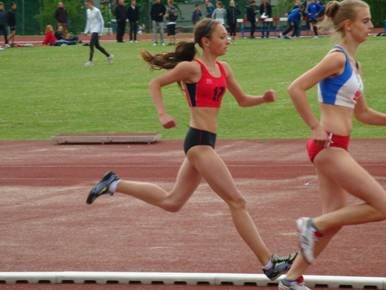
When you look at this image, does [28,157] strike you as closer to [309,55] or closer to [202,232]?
[202,232]

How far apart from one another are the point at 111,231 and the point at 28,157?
28.4ft

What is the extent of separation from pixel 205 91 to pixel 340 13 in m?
1.29

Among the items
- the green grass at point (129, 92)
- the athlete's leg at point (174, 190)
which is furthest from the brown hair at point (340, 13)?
the green grass at point (129, 92)

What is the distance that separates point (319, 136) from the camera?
7.68m

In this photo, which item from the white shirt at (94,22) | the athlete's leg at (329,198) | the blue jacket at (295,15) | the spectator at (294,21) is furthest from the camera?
the spectator at (294,21)

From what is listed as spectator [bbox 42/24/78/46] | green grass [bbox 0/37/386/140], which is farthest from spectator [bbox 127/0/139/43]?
green grass [bbox 0/37/386/140]

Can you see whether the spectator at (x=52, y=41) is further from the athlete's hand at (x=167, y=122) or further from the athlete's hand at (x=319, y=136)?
the athlete's hand at (x=319, y=136)

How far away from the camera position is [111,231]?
37.8ft

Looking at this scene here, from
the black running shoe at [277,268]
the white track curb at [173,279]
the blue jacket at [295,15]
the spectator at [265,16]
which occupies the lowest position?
the spectator at [265,16]

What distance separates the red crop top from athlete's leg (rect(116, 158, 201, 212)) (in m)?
0.46

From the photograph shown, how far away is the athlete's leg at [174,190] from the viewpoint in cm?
885

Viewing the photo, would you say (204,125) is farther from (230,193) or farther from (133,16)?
(133,16)

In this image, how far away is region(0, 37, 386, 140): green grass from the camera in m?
24.5

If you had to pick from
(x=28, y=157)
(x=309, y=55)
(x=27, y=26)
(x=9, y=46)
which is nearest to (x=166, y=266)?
(x=28, y=157)
